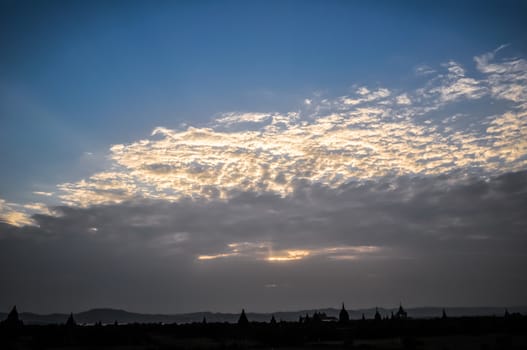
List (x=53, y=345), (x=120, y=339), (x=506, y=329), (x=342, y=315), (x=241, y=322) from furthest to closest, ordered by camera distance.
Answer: (x=342, y=315), (x=241, y=322), (x=506, y=329), (x=120, y=339), (x=53, y=345)

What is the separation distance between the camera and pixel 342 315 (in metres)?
78.6

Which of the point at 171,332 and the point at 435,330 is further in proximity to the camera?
the point at 171,332

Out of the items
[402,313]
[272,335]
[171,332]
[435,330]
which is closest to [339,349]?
[272,335]

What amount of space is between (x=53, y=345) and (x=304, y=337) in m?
29.8

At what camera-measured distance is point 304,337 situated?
52.9 meters

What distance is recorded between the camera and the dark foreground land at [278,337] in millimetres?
43000

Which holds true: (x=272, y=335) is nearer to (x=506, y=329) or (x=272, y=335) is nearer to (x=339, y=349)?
(x=339, y=349)

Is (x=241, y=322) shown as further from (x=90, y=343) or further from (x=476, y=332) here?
(x=476, y=332)

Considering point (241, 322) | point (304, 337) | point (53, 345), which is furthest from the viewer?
point (241, 322)

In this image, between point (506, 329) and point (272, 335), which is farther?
point (506, 329)

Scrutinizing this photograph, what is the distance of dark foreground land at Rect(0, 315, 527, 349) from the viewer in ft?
141

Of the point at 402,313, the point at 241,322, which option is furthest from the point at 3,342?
the point at 402,313

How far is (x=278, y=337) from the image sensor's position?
49500mm

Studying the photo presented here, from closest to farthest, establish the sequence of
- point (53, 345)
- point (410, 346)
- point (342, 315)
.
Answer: point (410, 346) < point (53, 345) < point (342, 315)
